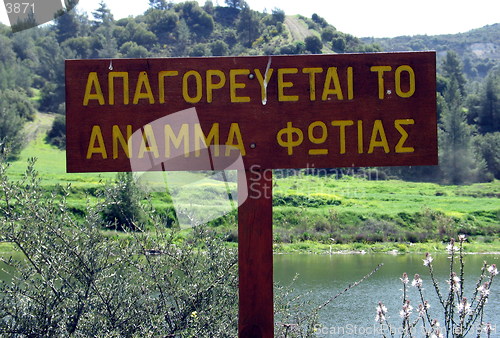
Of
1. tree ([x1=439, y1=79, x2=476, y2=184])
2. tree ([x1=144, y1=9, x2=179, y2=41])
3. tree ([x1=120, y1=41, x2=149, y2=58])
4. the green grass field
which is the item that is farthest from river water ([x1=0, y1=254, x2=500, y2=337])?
tree ([x1=144, y1=9, x2=179, y2=41])

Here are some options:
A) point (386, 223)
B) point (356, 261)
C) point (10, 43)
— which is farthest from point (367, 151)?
point (10, 43)

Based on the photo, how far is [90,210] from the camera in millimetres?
5090

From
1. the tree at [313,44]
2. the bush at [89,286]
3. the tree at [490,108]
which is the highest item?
the tree at [313,44]

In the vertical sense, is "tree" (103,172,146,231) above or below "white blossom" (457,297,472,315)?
above

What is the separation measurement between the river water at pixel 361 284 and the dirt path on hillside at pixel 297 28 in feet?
266

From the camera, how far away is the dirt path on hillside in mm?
111562

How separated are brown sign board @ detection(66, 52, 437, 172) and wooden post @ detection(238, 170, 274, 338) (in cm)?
10

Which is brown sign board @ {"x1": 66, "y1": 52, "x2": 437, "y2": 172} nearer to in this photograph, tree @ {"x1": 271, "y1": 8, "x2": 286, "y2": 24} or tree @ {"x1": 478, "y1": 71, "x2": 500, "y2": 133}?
tree @ {"x1": 478, "y1": 71, "x2": 500, "y2": 133}

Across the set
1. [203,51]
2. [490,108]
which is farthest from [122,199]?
[203,51]

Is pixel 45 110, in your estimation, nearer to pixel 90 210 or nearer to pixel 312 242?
pixel 312 242

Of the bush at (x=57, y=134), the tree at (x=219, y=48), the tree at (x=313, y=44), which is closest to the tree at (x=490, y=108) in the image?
the tree at (x=313, y=44)

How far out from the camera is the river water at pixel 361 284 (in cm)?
1680

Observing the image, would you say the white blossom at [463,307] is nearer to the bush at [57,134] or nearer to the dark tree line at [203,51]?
the dark tree line at [203,51]

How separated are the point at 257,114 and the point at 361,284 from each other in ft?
67.5
